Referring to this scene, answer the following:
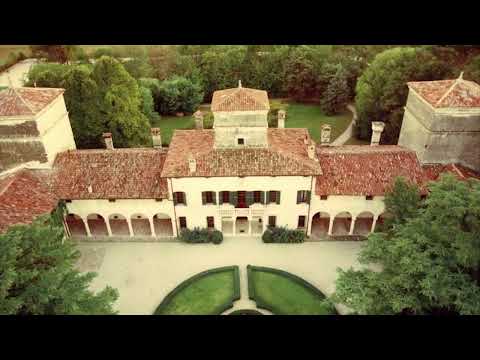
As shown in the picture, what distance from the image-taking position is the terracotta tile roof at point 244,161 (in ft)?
96.5

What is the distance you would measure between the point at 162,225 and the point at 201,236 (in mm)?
4043

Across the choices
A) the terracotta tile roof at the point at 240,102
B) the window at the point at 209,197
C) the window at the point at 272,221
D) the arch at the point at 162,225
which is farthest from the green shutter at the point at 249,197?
the arch at the point at 162,225

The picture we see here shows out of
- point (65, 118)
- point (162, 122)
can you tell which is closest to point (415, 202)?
point (65, 118)

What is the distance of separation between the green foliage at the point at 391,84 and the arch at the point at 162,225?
24327 mm

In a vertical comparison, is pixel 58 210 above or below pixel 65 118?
below

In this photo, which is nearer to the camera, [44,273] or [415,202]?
[44,273]

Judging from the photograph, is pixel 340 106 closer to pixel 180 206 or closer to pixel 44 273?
pixel 180 206

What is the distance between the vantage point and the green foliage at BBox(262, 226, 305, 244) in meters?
31.6

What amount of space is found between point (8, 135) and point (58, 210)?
639cm

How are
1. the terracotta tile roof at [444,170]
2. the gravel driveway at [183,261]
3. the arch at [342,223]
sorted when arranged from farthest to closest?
the arch at [342,223] → the terracotta tile roof at [444,170] → the gravel driveway at [183,261]

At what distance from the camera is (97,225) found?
3375 cm

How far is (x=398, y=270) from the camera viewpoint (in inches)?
830

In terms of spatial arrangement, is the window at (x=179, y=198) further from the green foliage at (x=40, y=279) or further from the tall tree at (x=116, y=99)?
the tall tree at (x=116, y=99)

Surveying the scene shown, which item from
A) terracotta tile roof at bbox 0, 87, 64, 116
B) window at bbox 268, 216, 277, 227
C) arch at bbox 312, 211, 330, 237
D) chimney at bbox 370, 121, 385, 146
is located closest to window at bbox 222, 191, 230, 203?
window at bbox 268, 216, 277, 227
